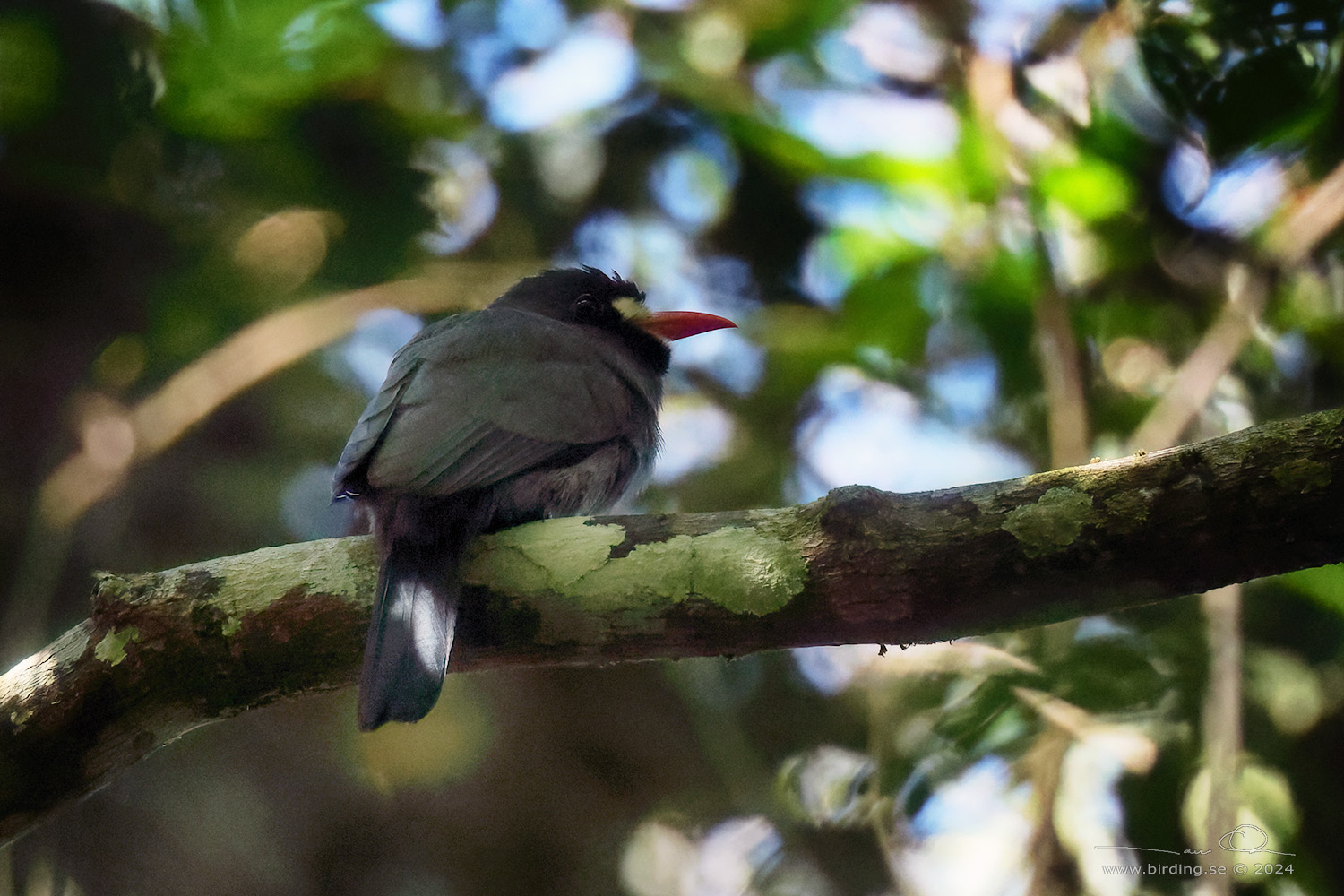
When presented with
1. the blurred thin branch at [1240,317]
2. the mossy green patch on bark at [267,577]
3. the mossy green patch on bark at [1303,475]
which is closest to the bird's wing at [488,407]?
the mossy green patch on bark at [267,577]

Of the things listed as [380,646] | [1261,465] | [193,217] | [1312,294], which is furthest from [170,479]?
[1312,294]

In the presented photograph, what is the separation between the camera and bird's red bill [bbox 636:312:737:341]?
3.48 meters

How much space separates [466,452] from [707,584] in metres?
0.73

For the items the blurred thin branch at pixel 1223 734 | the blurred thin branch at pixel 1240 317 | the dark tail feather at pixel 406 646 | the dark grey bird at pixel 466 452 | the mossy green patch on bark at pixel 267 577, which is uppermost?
the blurred thin branch at pixel 1240 317

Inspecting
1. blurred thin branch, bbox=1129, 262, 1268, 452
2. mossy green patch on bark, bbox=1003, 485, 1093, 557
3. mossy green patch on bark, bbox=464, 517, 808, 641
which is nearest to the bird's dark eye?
mossy green patch on bark, bbox=464, 517, 808, 641

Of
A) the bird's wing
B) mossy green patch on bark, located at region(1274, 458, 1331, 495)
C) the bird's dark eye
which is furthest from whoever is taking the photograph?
the bird's dark eye

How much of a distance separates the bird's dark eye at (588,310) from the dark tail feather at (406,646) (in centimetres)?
158

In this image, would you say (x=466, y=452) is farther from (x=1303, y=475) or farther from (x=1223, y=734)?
(x=1223, y=734)

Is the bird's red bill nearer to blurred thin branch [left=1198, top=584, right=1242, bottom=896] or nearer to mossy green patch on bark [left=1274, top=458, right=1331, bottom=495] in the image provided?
blurred thin branch [left=1198, top=584, right=1242, bottom=896]

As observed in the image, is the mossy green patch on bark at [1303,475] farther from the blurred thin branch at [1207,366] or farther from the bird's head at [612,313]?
the bird's head at [612,313]

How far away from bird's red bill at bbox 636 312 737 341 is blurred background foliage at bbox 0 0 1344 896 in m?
0.58

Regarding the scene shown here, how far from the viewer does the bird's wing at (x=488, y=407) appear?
2.34 meters

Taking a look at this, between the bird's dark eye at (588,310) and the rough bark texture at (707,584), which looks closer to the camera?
the rough bark texture at (707,584)

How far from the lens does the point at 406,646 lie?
6.23ft
